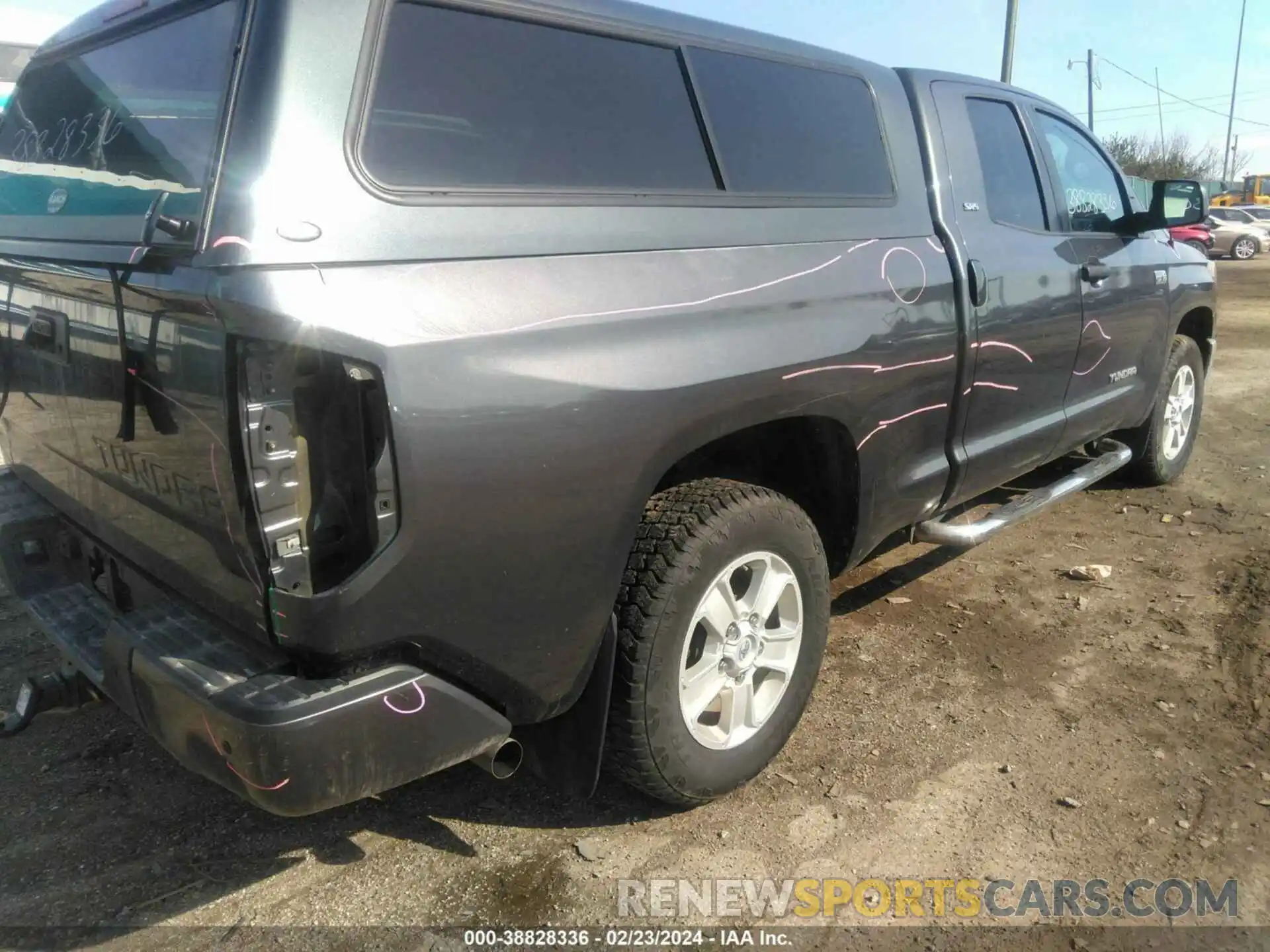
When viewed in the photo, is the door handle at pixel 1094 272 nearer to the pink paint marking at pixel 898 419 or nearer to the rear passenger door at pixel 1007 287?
the rear passenger door at pixel 1007 287

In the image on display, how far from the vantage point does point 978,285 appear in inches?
129

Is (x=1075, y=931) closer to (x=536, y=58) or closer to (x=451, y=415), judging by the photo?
(x=451, y=415)

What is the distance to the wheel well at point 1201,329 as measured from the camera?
538 cm

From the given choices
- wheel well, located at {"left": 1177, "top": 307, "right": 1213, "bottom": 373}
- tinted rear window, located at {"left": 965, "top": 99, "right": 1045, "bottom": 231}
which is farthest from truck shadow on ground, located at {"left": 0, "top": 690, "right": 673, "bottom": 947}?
wheel well, located at {"left": 1177, "top": 307, "right": 1213, "bottom": 373}

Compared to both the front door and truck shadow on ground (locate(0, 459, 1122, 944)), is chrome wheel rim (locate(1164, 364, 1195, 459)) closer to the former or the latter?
the front door

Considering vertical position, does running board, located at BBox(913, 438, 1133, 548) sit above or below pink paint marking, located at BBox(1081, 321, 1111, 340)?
below

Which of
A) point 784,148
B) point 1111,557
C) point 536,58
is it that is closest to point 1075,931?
point 784,148

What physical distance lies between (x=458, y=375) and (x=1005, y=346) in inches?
92.3

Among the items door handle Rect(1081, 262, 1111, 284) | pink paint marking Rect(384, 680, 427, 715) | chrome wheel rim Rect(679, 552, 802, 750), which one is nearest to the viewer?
pink paint marking Rect(384, 680, 427, 715)

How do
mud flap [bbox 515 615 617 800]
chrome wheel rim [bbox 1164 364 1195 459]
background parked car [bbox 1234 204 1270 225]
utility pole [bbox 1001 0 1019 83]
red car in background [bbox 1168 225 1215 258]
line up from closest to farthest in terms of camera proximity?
mud flap [bbox 515 615 617 800], chrome wheel rim [bbox 1164 364 1195 459], utility pole [bbox 1001 0 1019 83], red car in background [bbox 1168 225 1215 258], background parked car [bbox 1234 204 1270 225]

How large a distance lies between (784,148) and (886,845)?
198cm

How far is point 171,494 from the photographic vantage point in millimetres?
2012

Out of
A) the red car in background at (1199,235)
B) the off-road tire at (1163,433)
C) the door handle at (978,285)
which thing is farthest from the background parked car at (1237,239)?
the door handle at (978,285)

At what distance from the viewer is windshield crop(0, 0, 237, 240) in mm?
1945
